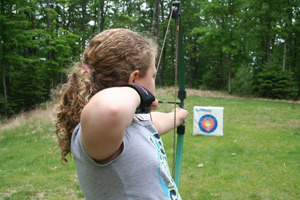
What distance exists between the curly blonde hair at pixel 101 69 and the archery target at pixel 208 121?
5438 mm

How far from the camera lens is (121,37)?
0.75m

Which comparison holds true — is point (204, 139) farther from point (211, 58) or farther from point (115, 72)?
point (211, 58)

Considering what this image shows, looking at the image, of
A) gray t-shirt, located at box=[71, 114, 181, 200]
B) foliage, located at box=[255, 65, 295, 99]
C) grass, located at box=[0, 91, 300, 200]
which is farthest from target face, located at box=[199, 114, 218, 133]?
foliage, located at box=[255, 65, 295, 99]

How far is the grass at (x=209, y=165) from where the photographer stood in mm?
3225

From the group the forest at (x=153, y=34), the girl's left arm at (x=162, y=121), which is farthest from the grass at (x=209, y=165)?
the forest at (x=153, y=34)

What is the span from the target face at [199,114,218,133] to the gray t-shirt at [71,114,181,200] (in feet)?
18.0

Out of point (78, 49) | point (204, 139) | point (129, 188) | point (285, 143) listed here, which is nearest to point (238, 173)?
point (204, 139)

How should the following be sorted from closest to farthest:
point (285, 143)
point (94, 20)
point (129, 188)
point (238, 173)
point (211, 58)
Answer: point (129, 188), point (238, 173), point (285, 143), point (94, 20), point (211, 58)

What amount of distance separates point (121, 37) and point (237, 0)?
17.6 metres

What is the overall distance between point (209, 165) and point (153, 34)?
10.4 meters

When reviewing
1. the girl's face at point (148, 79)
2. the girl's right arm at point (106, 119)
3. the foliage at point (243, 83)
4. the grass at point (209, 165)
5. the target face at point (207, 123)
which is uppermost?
the girl's face at point (148, 79)

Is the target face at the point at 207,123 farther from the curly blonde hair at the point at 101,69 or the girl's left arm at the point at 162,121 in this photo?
the curly blonde hair at the point at 101,69

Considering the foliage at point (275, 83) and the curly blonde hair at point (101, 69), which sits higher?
the curly blonde hair at point (101, 69)

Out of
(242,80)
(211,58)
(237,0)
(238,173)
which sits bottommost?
(238,173)
